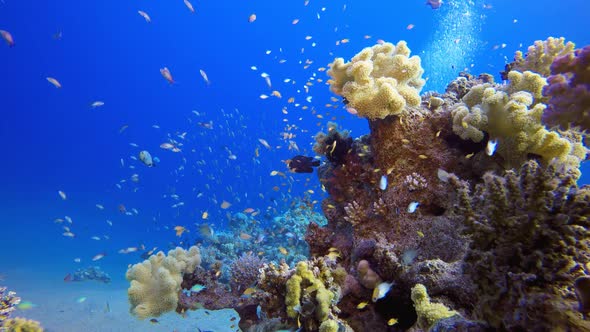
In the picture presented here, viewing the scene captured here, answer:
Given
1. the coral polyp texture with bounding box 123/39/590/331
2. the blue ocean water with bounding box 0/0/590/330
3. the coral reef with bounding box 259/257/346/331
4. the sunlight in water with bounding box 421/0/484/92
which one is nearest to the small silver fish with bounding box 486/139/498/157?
the coral polyp texture with bounding box 123/39/590/331

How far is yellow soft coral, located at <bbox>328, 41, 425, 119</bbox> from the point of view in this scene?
5238mm

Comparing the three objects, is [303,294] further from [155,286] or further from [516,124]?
[516,124]

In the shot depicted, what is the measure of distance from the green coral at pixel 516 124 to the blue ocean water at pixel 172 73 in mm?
55783

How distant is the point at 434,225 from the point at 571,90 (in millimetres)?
2336

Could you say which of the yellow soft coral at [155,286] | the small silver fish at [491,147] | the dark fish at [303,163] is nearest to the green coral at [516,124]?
the small silver fish at [491,147]

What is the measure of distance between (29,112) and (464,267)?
12400 centimetres

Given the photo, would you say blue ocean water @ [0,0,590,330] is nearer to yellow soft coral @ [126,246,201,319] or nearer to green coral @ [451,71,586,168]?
yellow soft coral @ [126,246,201,319]

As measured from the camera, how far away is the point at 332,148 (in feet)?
20.8

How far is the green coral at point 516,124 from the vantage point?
15.1 ft

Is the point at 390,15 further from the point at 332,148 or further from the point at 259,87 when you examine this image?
the point at 332,148

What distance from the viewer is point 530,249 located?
241 centimetres

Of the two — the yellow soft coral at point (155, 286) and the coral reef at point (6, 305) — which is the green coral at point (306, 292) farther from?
the coral reef at point (6, 305)

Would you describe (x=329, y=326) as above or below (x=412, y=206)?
below

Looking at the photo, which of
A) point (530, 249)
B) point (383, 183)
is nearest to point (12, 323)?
point (383, 183)
